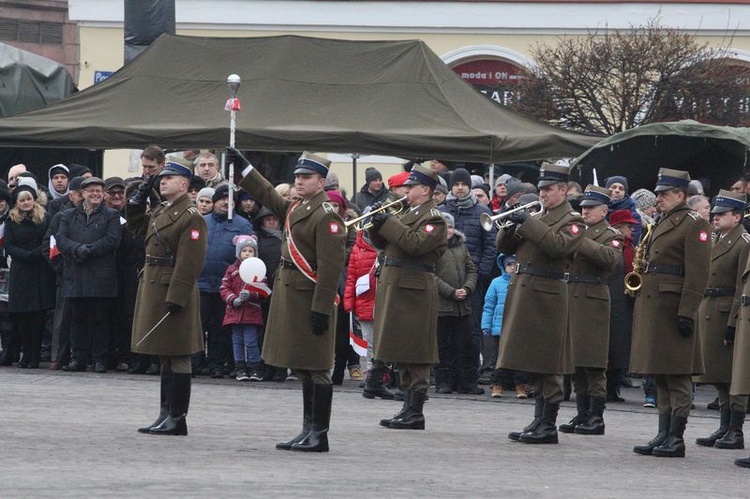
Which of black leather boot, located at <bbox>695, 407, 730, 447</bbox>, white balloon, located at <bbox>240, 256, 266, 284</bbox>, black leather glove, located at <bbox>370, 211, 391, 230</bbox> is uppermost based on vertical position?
black leather glove, located at <bbox>370, 211, 391, 230</bbox>

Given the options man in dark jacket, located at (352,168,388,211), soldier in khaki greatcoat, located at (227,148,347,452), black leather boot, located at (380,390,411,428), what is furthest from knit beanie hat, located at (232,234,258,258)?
soldier in khaki greatcoat, located at (227,148,347,452)

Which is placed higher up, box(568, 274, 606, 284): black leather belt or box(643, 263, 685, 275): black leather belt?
box(643, 263, 685, 275): black leather belt

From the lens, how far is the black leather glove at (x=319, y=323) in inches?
425

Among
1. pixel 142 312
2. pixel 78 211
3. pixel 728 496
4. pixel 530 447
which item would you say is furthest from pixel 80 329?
pixel 728 496

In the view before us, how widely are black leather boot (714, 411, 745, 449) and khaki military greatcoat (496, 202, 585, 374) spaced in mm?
1248

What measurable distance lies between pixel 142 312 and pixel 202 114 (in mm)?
8437

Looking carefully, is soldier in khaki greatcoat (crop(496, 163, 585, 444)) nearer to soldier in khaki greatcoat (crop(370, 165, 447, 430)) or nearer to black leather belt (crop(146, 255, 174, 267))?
soldier in khaki greatcoat (crop(370, 165, 447, 430))

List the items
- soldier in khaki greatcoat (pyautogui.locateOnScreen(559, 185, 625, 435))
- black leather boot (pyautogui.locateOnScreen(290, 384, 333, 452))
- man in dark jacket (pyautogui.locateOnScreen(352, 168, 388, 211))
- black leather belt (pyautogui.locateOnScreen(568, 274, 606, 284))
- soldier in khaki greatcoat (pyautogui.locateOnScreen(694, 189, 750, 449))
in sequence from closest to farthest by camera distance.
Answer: black leather boot (pyautogui.locateOnScreen(290, 384, 333, 452)) < soldier in khaki greatcoat (pyautogui.locateOnScreen(694, 189, 750, 449)) < soldier in khaki greatcoat (pyautogui.locateOnScreen(559, 185, 625, 435)) < black leather belt (pyautogui.locateOnScreen(568, 274, 606, 284)) < man in dark jacket (pyautogui.locateOnScreen(352, 168, 388, 211))

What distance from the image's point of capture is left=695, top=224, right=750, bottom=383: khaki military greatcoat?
495 inches

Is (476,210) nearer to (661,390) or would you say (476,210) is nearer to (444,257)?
(444,257)

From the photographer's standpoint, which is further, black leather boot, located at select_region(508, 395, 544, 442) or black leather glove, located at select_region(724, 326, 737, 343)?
black leather glove, located at select_region(724, 326, 737, 343)

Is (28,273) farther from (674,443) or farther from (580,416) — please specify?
(674,443)

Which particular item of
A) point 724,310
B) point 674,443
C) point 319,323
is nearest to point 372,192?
point 724,310

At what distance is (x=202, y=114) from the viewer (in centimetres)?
1972
